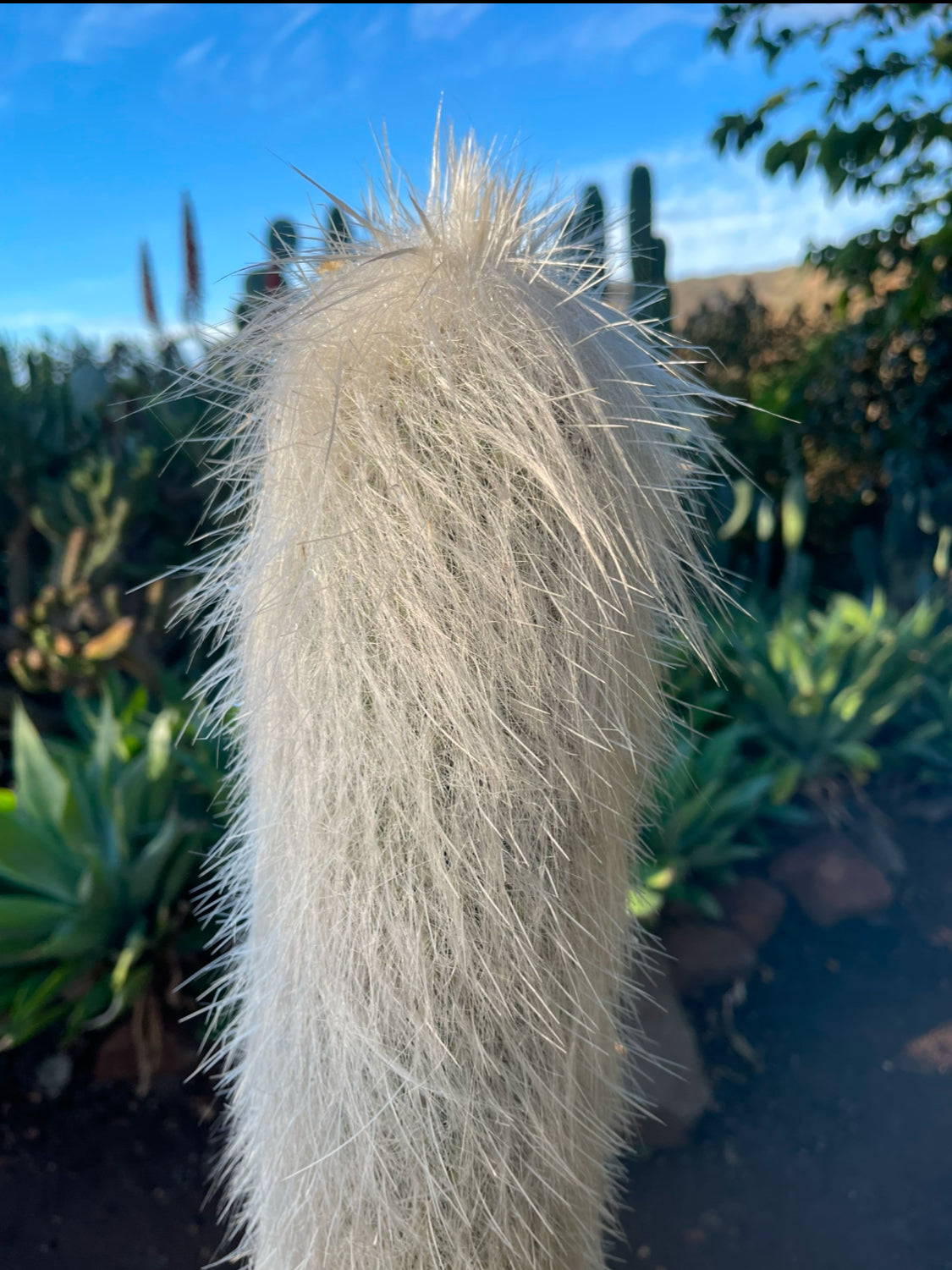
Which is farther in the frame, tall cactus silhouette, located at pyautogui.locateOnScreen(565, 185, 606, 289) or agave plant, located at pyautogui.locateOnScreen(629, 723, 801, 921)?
agave plant, located at pyautogui.locateOnScreen(629, 723, 801, 921)

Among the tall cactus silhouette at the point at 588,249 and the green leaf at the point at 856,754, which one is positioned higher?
the tall cactus silhouette at the point at 588,249

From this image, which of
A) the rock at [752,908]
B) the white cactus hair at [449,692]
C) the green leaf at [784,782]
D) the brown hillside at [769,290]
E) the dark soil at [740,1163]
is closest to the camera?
the white cactus hair at [449,692]

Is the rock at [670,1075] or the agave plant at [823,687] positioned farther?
the agave plant at [823,687]

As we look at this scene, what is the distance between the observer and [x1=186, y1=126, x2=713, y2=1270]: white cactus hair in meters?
0.92

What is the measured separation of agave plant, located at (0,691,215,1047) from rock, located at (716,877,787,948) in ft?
5.43

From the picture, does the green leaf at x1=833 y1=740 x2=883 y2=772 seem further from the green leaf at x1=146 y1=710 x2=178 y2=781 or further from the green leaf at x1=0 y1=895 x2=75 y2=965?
the green leaf at x1=0 y1=895 x2=75 y2=965

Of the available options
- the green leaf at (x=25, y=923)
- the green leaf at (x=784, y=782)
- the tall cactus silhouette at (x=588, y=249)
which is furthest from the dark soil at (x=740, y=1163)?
the tall cactus silhouette at (x=588, y=249)

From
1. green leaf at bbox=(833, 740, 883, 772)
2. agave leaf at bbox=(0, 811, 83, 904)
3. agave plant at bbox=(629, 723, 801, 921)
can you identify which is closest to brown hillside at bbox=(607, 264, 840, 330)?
agave plant at bbox=(629, 723, 801, 921)

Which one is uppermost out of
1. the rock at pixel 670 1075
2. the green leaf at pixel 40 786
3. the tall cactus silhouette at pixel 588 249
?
the tall cactus silhouette at pixel 588 249

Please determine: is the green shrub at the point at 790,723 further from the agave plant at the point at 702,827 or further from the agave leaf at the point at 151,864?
the agave leaf at the point at 151,864

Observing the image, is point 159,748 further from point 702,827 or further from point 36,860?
point 702,827

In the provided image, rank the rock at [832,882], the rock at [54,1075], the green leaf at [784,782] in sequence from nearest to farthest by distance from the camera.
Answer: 1. the rock at [54,1075]
2. the green leaf at [784,782]
3. the rock at [832,882]

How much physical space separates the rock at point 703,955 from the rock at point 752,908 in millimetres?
145

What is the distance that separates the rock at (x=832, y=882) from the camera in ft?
10.1
